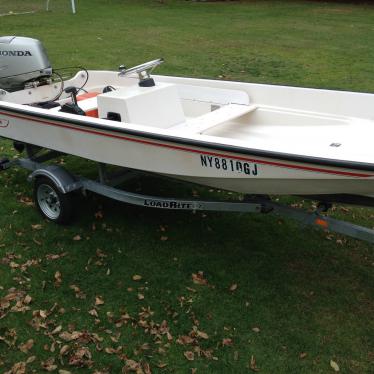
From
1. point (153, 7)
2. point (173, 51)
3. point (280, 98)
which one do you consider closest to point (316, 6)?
point (153, 7)

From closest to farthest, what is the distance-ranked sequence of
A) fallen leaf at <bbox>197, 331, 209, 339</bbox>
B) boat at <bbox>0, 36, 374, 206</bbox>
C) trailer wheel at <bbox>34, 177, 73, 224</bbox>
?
boat at <bbox>0, 36, 374, 206</bbox>, fallen leaf at <bbox>197, 331, 209, 339</bbox>, trailer wheel at <bbox>34, 177, 73, 224</bbox>

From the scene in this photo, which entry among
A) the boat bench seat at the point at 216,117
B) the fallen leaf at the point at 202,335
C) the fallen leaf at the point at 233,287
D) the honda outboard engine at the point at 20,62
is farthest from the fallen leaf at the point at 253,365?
the honda outboard engine at the point at 20,62

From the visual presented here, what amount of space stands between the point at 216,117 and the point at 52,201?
156 centimetres

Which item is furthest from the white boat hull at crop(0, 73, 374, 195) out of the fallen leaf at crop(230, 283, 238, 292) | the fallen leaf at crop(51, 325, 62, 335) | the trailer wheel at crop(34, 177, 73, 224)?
the fallen leaf at crop(51, 325, 62, 335)

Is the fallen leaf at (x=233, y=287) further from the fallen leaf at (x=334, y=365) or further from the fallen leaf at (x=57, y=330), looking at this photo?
the fallen leaf at (x=57, y=330)

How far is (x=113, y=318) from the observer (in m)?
3.07

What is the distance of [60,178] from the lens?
12.4 ft

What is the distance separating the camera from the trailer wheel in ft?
12.6

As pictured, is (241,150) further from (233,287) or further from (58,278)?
(58,278)

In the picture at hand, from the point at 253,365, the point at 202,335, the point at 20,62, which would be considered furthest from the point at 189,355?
the point at 20,62

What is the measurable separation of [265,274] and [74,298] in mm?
1361

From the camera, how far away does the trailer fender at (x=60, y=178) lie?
3730 mm

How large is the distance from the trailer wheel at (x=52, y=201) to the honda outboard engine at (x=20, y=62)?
4.07 ft

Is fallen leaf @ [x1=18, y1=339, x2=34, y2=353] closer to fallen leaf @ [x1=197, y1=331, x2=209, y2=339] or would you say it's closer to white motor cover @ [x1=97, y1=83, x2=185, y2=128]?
fallen leaf @ [x1=197, y1=331, x2=209, y2=339]
